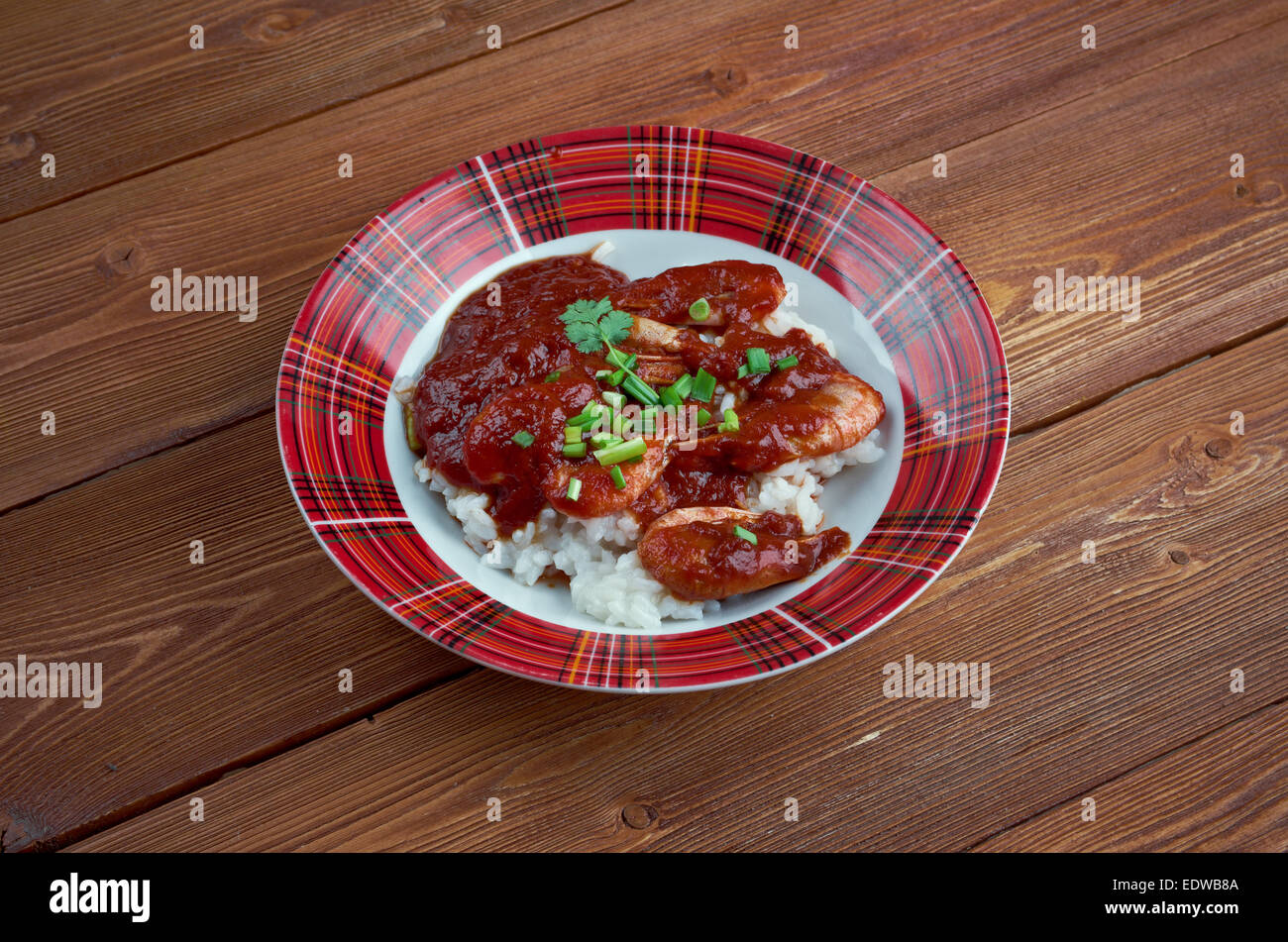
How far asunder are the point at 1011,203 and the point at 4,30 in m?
4.04

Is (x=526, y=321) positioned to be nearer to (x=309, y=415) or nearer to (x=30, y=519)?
(x=309, y=415)

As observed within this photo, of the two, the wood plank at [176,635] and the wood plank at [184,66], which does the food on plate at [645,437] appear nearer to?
the wood plank at [176,635]

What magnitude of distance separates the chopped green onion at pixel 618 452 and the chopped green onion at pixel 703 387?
305mm

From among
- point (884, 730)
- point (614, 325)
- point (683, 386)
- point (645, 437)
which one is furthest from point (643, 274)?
point (884, 730)

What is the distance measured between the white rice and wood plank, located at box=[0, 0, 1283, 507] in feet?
2.70

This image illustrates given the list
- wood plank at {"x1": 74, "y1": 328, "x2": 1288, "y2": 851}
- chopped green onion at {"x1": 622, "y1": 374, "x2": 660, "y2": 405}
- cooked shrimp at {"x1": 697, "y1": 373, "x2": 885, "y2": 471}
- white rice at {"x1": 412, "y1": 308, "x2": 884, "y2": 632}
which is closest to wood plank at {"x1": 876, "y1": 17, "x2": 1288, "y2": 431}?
wood plank at {"x1": 74, "y1": 328, "x2": 1288, "y2": 851}

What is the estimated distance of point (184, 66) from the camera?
4.21 m

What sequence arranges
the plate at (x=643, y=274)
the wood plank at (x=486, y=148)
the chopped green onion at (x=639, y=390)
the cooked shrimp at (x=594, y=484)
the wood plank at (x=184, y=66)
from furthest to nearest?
the wood plank at (x=184, y=66) < the wood plank at (x=486, y=148) < the chopped green onion at (x=639, y=390) < the cooked shrimp at (x=594, y=484) < the plate at (x=643, y=274)

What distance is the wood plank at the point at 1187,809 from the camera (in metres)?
2.73

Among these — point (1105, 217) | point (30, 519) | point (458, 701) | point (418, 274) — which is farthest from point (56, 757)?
point (1105, 217)

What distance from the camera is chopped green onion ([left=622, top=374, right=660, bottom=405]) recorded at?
3055 millimetres

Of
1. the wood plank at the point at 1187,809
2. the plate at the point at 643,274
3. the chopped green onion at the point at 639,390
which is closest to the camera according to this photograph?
the plate at the point at 643,274

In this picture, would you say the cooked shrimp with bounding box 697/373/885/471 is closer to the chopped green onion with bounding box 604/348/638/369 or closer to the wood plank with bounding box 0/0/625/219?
the chopped green onion with bounding box 604/348/638/369

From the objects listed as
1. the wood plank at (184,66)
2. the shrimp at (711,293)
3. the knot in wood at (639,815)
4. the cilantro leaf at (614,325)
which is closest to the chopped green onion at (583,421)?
the cilantro leaf at (614,325)
